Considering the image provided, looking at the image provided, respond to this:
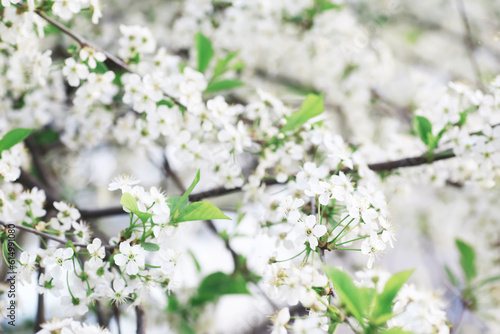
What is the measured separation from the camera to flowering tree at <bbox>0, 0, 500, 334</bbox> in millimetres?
922

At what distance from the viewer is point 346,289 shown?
2.62ft

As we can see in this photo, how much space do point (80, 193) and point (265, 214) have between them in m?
1.60

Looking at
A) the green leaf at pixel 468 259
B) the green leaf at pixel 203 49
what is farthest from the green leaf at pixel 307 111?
the green leaf at pixel 468 259

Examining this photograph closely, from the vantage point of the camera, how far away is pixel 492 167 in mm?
1247

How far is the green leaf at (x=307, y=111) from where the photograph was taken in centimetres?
123

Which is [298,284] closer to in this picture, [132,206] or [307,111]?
[132,206]

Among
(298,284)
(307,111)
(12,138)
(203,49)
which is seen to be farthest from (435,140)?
(12,138)

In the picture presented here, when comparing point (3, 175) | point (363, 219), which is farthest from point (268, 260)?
point (3, 175)

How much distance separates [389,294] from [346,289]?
0.09 metres

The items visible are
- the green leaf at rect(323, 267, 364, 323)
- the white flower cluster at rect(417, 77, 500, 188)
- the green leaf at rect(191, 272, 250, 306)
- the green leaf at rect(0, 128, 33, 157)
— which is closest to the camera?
the green leaf at rect(323, 267, 364, 323)

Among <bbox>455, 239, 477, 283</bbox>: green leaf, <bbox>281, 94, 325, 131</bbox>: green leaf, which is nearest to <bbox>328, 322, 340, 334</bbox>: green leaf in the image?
<bbox>281, 94, 325, 131</bbox>: green leaf

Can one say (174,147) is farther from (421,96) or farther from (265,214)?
(421,96)

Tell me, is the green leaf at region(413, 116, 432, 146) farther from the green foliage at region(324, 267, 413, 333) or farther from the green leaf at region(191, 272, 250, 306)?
the green leaf at region(191, 272, 250, 306)

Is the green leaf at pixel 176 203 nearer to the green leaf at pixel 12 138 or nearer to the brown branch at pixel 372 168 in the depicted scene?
the brown branch at pixel 372 168
